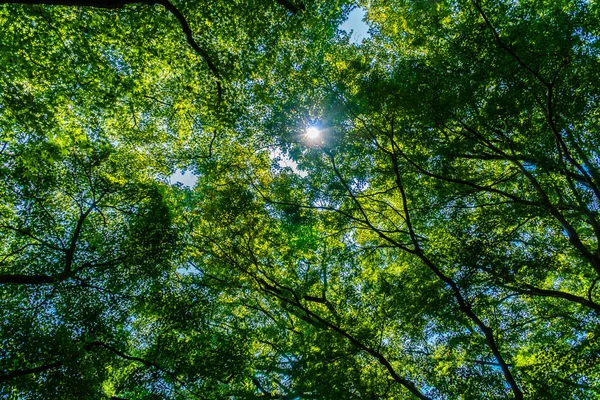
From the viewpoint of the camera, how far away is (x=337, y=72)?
9188mm

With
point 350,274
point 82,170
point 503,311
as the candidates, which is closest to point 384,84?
point 350,274

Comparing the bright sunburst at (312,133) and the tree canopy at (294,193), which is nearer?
the tree canopy at (294,193)

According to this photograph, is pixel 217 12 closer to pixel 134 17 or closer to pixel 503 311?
pixel 134 17

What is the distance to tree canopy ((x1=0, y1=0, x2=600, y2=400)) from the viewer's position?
739 cm

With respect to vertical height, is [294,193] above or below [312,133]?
below

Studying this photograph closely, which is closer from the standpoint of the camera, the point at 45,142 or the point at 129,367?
the point at 45,142

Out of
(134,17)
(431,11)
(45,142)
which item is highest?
(431,11)

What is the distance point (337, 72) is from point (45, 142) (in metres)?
8.25

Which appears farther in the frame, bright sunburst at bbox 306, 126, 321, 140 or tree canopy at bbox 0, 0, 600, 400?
bright sunburst at bbox 306, 126, 321, 140

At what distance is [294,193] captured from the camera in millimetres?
10773

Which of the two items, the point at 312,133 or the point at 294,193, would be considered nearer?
the point at 312,133

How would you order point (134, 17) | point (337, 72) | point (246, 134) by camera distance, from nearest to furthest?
point (134, 17) < point (337, 72) < point (246, 134)

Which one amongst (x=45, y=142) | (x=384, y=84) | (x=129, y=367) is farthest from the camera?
(x=129, y=367)

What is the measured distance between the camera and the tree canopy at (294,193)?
7.39 meters
